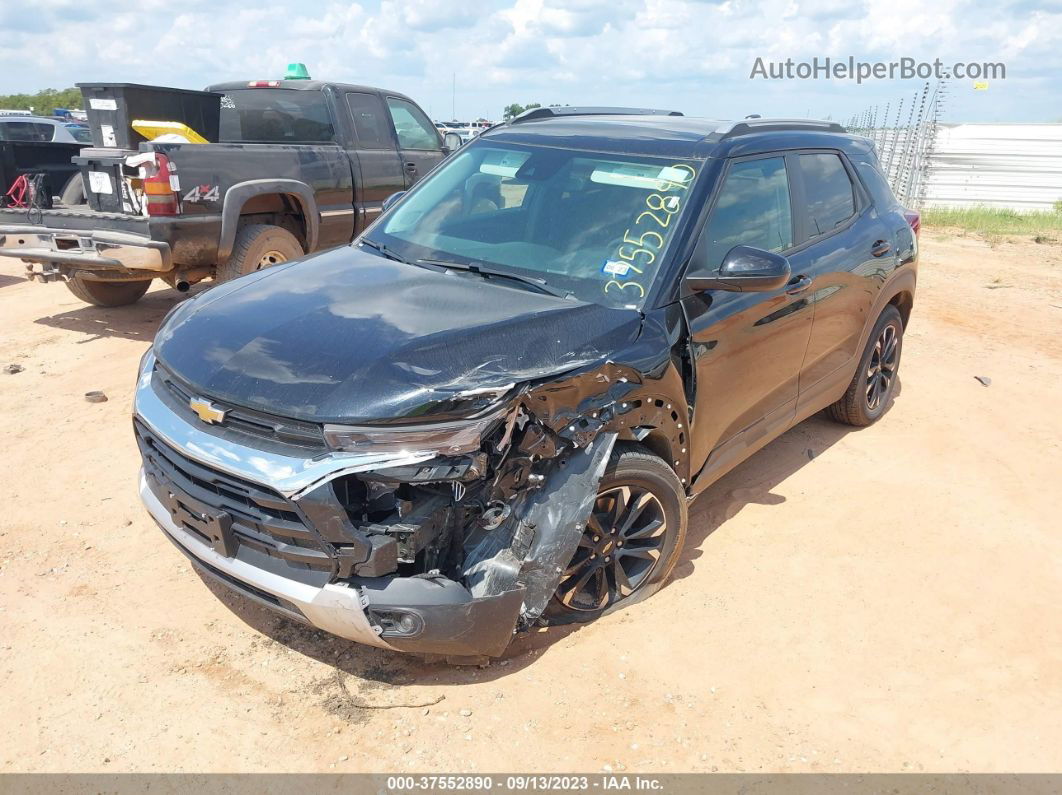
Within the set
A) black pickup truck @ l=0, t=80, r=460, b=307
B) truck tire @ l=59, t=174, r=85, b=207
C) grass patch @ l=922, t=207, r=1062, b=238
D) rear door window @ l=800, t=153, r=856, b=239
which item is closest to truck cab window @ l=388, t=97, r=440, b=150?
black pickup truck @ l=0, t=80, r=460, b=307

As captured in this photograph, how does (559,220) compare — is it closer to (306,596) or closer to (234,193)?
(306,596)

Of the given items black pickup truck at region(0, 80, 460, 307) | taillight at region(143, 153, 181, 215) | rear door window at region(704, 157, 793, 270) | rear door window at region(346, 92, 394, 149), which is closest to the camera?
rear door window at region(704, 157, 793, 270)

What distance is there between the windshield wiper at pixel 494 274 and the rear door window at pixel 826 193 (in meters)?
1.71

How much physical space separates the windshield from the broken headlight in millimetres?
1004

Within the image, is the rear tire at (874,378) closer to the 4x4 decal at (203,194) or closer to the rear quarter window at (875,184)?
the rear quarter window at (875,184)

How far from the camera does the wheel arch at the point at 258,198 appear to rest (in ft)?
21.1

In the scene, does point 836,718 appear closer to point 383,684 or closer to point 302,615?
point 383,684

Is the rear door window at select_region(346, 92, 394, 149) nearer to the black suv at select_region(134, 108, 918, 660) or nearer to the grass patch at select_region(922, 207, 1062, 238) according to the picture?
the black suv at select_region(134, 108, 918, 660)

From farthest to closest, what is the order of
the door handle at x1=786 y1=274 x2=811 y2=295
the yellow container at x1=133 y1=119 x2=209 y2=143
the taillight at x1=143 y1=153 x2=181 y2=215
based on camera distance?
the yellow container at x1=133 y1=119 x2=209 y2=143 → the taillight at x1=143 y1=153 x2=181 y2=215 → the door handle at x1=786 y1=274 x2=811 y2=295

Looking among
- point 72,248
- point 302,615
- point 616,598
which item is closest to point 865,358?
point 616,598

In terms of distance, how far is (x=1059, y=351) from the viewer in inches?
307

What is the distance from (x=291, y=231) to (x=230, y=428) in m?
5.11

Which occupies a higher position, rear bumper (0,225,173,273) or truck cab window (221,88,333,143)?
truck cab window (221,88,333,143)

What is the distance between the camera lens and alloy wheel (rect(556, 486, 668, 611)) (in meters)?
3.17
